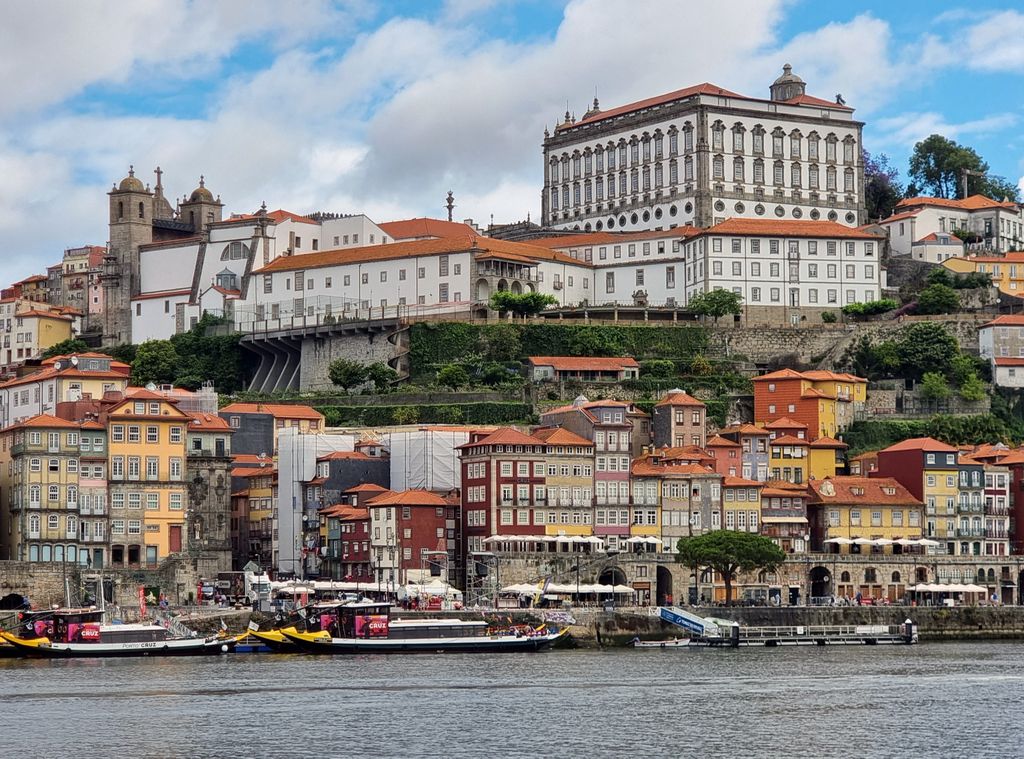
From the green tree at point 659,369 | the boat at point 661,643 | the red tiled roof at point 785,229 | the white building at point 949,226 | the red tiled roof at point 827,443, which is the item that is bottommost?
the boat at point 661,643

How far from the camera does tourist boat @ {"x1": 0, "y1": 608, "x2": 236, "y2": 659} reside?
3406 inches

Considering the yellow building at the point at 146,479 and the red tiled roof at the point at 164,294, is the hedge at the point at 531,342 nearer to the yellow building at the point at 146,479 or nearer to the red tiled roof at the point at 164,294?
the red tiled roof at the point at 164,294

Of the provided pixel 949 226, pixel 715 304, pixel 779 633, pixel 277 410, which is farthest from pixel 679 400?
pixel 949 226

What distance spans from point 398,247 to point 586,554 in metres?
39.7

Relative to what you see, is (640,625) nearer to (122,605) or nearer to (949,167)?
(122,605)

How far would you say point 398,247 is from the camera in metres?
135

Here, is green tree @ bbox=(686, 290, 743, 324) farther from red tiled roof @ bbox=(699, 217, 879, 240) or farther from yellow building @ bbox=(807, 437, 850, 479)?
yellow building @ bbox=(807, 437, 850, 479)

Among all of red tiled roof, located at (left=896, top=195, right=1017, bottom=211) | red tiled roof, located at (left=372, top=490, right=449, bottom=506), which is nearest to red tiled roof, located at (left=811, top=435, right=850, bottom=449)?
red tiled roof, located at (left=372, top=490, right=449, bottom=506)

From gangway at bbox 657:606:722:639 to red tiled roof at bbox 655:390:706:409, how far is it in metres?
20.1

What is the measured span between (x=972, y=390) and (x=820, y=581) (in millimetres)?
23398

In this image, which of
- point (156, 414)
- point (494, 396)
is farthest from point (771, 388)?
point (156, 414)

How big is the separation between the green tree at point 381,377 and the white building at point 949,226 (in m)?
38.5

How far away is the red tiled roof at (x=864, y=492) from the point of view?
10694 centimetres

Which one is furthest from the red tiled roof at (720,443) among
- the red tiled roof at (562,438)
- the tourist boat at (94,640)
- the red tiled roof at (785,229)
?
the tourist boat at (94,640)
